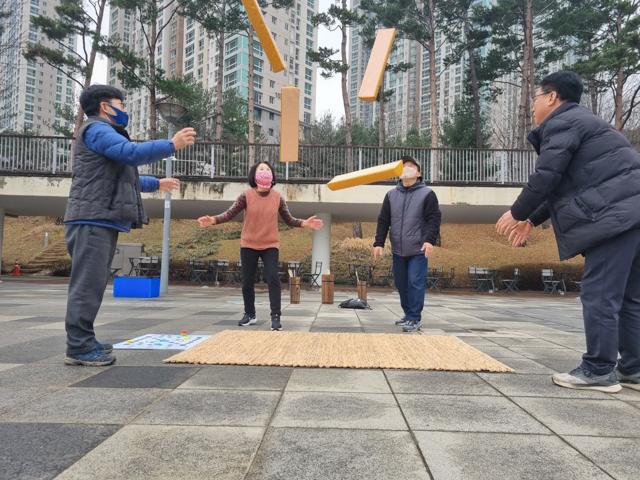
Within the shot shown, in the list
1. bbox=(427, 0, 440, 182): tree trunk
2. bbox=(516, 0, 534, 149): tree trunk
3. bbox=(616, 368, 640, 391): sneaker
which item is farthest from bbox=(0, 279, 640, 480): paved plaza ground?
bbox=(516, 0, 534, 149): tree trunk

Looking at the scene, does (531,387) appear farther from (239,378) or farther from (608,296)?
(239,378)

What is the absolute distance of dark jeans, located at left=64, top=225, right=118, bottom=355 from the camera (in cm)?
334

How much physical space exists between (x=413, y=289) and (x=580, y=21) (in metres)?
26.2

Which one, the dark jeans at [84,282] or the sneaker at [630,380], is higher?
the dark jeans at [84,282]

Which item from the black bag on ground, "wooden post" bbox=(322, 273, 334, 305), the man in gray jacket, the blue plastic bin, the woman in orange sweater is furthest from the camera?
the blue plastic bin


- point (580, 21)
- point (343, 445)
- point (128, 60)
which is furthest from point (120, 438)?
point (580, 21)

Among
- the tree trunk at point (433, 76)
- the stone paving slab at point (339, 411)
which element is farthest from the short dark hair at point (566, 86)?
the tree trunk at point (433, 76)

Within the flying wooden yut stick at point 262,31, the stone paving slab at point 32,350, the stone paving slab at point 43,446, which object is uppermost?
the flying wooden yut stick at point 262,31

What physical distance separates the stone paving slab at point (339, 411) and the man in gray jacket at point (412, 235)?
10.2ft

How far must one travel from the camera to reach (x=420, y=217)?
5.77 metres

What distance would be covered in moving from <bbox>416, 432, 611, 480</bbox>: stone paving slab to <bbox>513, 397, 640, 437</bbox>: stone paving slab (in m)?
0.24

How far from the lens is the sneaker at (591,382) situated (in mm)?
2863

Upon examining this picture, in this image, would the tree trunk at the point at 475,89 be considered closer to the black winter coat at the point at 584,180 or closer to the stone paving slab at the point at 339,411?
the black winter coat at the point at 584,180

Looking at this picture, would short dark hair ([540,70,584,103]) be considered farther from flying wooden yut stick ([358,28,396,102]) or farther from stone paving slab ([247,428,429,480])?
flying wooden yut stick ([358,28,396,102])
